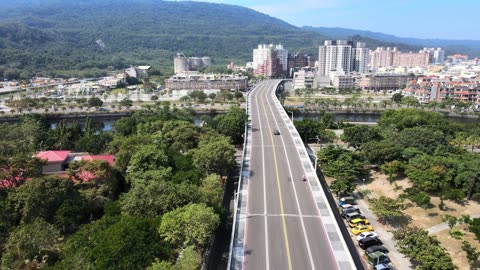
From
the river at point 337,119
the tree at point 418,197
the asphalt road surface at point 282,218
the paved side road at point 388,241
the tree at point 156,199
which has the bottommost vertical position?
the river at point 337,119

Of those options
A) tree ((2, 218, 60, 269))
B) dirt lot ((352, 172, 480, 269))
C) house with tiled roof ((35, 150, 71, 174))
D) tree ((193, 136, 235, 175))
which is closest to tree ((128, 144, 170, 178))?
tree ((193, 136, 235, 175))

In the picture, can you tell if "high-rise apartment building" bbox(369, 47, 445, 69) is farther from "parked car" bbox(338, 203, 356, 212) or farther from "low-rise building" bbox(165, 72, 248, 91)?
"parked car" bbox(338, 203, 356, 212)

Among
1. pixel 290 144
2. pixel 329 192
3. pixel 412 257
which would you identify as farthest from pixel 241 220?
pixel 290 144

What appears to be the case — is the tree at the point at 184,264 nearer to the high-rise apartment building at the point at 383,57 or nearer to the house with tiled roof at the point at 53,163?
the house with tiled roof at the point at 53,163

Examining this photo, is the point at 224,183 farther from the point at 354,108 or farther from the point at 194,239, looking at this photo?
the point at 354,108

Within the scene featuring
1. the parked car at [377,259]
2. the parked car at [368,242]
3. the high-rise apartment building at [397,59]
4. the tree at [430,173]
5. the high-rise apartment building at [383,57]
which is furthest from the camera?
the high-rise apartment building at [383,57]

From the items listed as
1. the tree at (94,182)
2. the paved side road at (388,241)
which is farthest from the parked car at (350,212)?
the tree at (94,182)

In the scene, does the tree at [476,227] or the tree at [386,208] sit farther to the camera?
the tree at [386,208]
